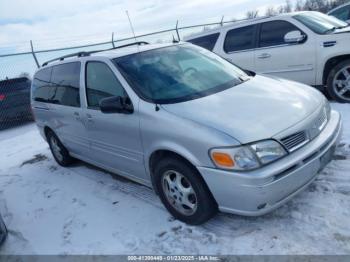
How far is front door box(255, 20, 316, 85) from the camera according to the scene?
6.44 m

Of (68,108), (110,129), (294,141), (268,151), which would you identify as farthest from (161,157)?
(68,108)

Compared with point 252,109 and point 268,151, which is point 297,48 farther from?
point 268,151

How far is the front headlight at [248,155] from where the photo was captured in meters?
2.88

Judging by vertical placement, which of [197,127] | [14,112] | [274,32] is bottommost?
[14,112]

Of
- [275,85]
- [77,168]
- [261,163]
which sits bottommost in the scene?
[77,168]

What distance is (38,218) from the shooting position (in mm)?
4379

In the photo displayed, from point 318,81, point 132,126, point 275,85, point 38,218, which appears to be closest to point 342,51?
point 318,81

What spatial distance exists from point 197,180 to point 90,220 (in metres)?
1.55

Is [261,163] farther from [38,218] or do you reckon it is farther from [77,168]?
[77,168]

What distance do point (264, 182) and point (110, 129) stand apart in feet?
6.38

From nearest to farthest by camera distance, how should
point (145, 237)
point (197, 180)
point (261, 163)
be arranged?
point (261, 163), point (197, 180), point (145, 237)

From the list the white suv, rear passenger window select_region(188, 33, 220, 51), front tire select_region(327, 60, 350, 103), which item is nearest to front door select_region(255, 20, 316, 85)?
the white suv

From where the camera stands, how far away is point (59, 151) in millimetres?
5852

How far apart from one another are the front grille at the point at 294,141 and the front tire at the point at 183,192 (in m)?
0.79
